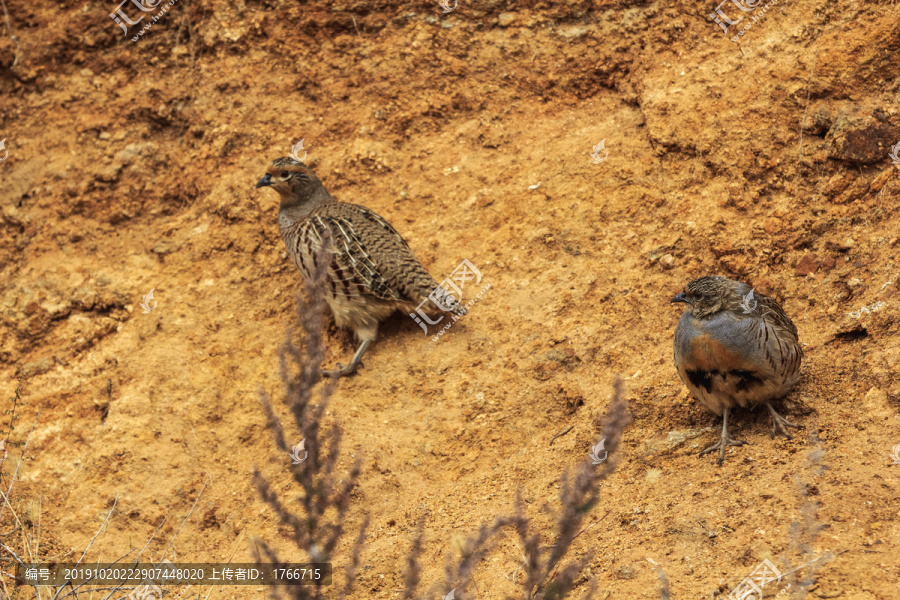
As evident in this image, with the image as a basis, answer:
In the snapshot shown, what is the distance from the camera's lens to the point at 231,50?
9453 mm

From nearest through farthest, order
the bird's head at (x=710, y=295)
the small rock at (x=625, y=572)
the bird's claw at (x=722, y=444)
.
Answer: the small rock at (x=625, y=572)
the bird's head at (x=710, y=295)
the bird's claw at (x=722, y=444)

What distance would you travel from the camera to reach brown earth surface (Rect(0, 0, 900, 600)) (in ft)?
17.8

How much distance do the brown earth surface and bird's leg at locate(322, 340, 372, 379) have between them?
0.21 metres

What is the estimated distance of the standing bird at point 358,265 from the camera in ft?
24.7

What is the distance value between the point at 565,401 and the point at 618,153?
9.49ft

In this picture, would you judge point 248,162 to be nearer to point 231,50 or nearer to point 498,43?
point 231,50

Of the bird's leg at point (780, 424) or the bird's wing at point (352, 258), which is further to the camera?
the bird's wing at point (352, 258)

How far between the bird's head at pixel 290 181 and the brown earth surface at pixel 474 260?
2.02ft

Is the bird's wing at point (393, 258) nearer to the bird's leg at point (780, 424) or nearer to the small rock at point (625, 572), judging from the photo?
the bird's leg at point (780, 424)

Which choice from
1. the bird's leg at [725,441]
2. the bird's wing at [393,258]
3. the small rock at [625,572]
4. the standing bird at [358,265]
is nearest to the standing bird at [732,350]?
the bird's leg at [725,441]

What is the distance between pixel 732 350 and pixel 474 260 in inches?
131

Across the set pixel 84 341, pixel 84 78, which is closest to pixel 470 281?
pixel 84 341

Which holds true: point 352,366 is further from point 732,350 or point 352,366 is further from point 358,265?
point 732,350

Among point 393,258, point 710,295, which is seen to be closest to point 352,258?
point 393,258
